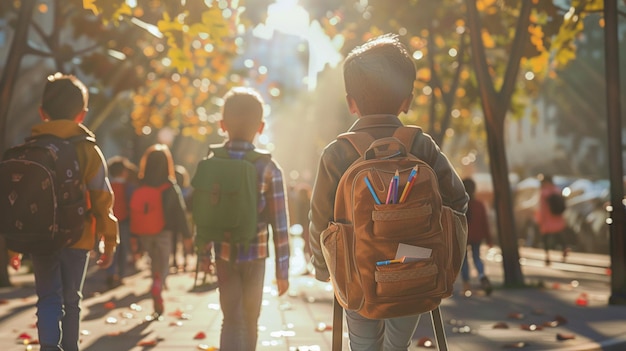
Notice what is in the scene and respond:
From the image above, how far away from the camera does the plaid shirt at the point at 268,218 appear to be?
5.50m

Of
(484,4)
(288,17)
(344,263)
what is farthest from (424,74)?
(344,263)

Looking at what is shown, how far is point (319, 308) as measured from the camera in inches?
444

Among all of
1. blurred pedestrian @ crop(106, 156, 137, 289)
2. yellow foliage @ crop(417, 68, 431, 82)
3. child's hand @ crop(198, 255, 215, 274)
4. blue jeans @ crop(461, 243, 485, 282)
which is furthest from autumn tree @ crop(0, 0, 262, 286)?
blue jeans @ crop(461, 243, 485, 282)

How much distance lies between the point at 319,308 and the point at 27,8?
6776 mm

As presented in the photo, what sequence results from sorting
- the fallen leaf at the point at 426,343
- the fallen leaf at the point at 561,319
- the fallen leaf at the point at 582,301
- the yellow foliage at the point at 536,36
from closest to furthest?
1. the fallen leaf at the point at 426,343
2. the fallen leaf at the point at 561,319
3. the fallen leaf at the point at 582,301
4. the yellow foliage at the point at 536,36

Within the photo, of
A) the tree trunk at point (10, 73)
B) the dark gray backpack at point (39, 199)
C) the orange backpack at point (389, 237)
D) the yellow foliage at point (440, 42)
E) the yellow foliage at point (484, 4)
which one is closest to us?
the orange backpack at point (389, 237)

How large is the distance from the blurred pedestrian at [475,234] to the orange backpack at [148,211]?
4.60 m

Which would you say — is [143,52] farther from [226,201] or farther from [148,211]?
[226,201]

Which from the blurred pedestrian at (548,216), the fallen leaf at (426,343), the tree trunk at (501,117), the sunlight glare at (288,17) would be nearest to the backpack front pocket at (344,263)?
the fallen leaf at (426,343)

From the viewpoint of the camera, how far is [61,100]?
5.57 m

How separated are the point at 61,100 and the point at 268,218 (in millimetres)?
1425

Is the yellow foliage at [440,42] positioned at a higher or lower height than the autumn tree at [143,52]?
higher

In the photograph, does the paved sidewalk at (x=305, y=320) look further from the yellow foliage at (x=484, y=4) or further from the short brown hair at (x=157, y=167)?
the yellow foliage at (x=484, y=4)

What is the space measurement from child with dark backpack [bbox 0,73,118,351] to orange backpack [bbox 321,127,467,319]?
2053 millimetres
